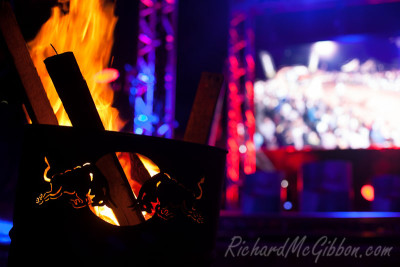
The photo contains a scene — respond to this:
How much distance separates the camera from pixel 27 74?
112cm

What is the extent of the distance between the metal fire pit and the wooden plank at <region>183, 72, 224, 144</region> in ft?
0.99

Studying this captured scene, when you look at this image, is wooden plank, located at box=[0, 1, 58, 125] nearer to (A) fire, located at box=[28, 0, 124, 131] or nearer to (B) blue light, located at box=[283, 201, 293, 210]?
(A) fire, located at box=[28, 0, 124, 131]

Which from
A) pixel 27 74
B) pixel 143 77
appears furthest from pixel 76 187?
pixel 143 77

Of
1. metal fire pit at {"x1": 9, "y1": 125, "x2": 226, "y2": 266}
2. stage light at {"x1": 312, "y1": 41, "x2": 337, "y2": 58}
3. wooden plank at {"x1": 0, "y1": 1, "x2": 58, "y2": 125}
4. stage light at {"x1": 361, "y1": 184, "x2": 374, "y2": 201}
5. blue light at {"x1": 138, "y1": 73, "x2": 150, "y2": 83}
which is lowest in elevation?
stage light at {"x1": 361, "y1": 184, "x2": 374, "y2": 201}

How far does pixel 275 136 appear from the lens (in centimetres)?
641

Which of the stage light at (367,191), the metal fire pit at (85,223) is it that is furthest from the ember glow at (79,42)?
the stage light at (367,191)

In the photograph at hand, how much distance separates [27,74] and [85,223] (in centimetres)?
47

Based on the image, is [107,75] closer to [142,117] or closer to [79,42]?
[79,42]

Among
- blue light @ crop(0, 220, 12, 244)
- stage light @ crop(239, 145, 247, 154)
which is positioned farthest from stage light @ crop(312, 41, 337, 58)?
blue light @ crop(0, 220, 12, 244)

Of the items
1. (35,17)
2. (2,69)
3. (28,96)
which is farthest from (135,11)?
(28,96)

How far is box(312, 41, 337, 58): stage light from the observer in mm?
6395

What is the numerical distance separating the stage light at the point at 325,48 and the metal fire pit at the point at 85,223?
5.90 meters

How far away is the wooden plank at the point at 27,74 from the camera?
3.65 feet

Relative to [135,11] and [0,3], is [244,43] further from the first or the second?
[0,3]
